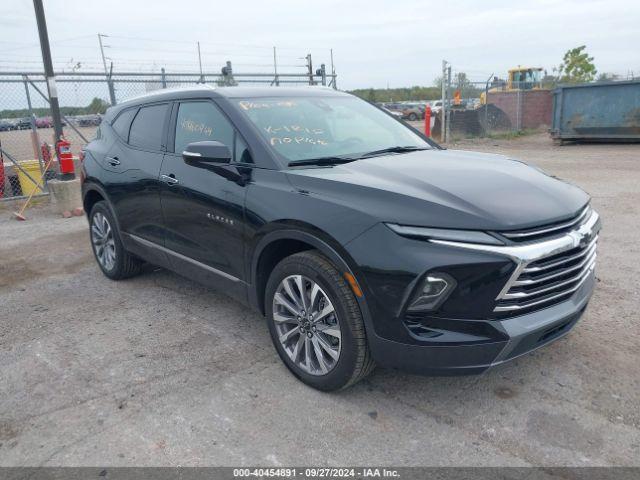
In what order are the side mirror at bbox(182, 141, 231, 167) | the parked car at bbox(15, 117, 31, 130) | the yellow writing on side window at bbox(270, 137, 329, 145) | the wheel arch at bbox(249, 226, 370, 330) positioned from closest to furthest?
A: the wheel arch at bbox(249, 226, 370, 330)
the side mirror at bbox(182, 141, 231, 167)
the yellow writing on side window at bbox(270, 137, 329, 145)
the parked car at bbox(15, 117, 31, 130)

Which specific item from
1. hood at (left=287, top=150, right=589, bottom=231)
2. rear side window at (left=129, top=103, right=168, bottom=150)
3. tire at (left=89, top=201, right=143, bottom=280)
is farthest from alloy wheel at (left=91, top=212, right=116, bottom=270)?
hood at (left=287, top=150, right=589, bottom=231)

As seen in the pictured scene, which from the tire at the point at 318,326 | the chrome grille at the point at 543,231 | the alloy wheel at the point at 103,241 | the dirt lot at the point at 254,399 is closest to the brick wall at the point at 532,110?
the dirt lot at the point at 254,399

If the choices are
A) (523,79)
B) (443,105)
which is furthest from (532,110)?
(523,79)

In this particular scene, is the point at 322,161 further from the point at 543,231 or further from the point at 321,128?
the point at 543,231

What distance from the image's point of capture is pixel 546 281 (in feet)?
9.17

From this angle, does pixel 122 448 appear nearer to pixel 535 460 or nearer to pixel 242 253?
pixel 242 253

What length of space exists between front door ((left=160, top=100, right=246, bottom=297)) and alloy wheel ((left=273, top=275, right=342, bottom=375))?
1.51 feet

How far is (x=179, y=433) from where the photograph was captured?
9.60 feet

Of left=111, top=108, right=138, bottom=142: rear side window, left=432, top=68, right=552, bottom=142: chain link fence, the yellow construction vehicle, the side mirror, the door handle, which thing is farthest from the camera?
the yellow construction vehicle

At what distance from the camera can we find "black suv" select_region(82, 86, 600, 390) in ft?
8.74

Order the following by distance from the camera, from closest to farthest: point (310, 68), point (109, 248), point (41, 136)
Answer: point (109, 248)
point (41, 136)
point (310, 68)

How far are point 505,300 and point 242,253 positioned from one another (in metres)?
1.70

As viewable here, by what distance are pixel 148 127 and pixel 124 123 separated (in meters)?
0.53

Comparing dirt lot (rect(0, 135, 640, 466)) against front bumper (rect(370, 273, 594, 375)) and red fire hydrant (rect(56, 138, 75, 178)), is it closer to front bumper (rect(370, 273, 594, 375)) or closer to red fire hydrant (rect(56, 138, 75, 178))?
front bumper (rect(370, 273, 594, 375))
